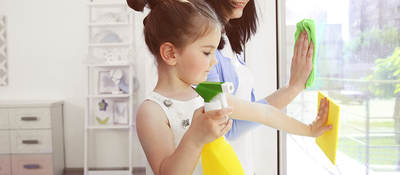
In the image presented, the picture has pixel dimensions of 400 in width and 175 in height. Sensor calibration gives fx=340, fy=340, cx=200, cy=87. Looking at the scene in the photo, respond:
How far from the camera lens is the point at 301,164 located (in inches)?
32.2

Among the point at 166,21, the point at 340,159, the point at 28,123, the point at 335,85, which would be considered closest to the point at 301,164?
the point at 340,159

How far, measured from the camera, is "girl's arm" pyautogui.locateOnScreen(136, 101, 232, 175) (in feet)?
1.30

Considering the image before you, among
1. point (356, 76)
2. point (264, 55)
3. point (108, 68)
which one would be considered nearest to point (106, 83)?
point (108, 68)

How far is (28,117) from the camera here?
251cm

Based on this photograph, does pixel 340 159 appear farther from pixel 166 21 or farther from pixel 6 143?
pixel 6 143

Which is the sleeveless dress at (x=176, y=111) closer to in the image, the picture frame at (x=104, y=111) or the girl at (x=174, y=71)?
the girl at (x=174, y=71)

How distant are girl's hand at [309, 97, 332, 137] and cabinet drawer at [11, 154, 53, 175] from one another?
243cm

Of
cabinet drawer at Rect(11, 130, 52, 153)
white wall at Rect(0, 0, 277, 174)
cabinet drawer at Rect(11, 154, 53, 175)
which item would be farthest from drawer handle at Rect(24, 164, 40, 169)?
white wall at Rect(0, 0, 277, 174)

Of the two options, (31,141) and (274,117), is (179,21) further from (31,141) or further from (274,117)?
(31,141)

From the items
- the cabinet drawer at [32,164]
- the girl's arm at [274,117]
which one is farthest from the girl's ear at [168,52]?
the cabinet drawer at [32,164]

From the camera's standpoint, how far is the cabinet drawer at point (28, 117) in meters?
2.50

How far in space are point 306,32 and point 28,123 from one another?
2.45m

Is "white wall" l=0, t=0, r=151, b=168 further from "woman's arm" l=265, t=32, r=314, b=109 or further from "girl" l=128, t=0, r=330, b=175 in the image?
"girl" l=128, t=0, r=330, b=175

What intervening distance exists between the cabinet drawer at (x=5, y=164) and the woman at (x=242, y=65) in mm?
2450
